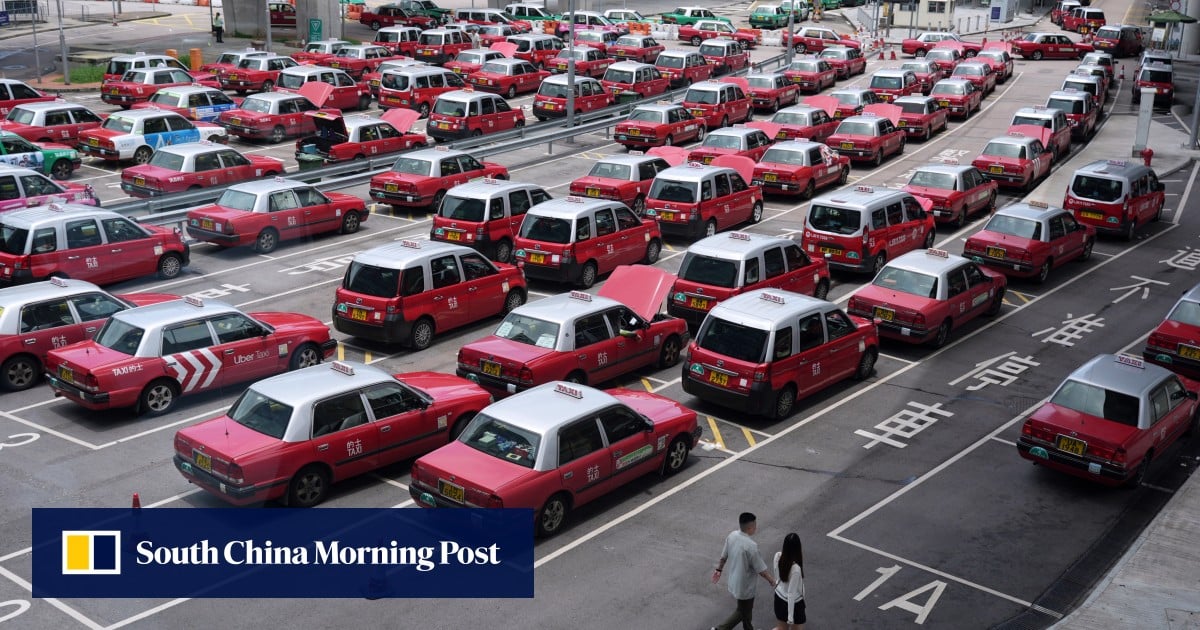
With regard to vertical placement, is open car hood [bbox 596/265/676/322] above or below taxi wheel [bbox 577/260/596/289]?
above

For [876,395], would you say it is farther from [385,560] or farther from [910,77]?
[910,77]

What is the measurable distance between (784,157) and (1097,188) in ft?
26.4

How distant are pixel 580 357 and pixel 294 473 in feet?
17.5

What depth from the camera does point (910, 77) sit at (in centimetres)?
4797

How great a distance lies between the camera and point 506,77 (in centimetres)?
4862

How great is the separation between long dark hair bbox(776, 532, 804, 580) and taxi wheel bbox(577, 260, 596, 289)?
1326 cm

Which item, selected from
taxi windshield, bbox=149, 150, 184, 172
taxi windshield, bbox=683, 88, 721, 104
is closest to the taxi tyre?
taxi windshield, bbox=149, 150, 184, 172

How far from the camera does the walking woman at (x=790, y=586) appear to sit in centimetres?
1141

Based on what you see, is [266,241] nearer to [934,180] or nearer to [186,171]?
[186,171]

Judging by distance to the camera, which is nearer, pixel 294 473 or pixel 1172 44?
pixel 294 473

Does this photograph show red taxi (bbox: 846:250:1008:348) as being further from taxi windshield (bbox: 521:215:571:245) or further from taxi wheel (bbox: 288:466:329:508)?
taxi wheel (bbox: 288:466:329:508)

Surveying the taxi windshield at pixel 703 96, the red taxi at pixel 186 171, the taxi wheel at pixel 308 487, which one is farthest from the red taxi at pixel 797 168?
the taxi wheel at pixel 308 487

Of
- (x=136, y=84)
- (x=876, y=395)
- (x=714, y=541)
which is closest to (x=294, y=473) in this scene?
(x=714, y=541)

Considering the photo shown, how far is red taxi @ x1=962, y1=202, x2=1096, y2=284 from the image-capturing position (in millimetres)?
25891
